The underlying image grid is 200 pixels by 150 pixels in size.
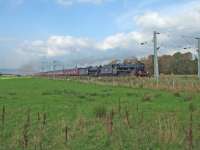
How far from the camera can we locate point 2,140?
10.8 m

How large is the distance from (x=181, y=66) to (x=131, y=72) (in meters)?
31.8

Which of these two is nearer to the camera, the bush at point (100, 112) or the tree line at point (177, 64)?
the bush at point (100, 112)

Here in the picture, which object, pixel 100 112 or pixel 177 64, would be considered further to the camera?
pixel 177 64

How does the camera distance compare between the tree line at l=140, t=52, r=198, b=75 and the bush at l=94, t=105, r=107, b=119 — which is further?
the tree line at l=140, t=52, r=198, b=75

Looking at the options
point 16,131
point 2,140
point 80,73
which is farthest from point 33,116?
point 80,73

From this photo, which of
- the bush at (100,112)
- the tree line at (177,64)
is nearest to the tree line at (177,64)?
the tree line at (177,64)

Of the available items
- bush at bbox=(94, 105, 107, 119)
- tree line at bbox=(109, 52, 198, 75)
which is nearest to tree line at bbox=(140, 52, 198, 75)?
tree line at bbox=(109, 52, 198, 75)

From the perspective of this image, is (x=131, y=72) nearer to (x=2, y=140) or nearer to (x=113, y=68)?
(x=113, y=68)

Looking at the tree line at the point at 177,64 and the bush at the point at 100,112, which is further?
the tree line at the point at 177,64

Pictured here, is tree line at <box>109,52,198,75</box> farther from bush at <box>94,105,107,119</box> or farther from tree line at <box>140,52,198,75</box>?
bush at <box>94,105,107,119</box>

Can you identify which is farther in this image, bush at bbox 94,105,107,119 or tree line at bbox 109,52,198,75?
tree line at bbox 109,52,198,75

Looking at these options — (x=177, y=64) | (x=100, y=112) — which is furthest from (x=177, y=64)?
(x=100, y=112)

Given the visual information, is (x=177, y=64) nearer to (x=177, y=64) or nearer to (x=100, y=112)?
(x=177, y=64)

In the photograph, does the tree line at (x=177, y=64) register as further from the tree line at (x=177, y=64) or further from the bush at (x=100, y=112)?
the bush at (x=100, y=112)
